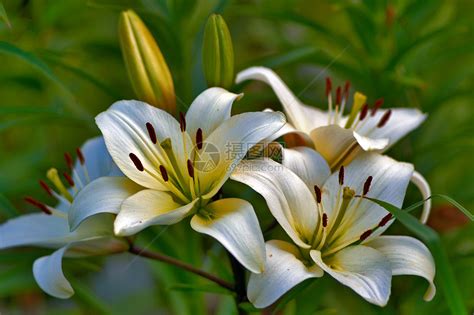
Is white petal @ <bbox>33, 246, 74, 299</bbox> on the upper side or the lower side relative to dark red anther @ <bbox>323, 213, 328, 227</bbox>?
lower

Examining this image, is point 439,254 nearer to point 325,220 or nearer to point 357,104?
point 325,220

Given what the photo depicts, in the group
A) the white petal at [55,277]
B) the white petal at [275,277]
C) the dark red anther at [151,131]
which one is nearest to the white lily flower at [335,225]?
the white petal at [275,277]

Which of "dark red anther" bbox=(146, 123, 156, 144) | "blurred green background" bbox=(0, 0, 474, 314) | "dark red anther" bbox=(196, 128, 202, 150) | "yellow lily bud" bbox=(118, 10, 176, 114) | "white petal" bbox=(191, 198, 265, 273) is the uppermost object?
"yellow lily bud" bbox=(118, 10, 176, 114)

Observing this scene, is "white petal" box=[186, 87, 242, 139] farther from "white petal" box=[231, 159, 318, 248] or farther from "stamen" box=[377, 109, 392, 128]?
"stamen" box=[377, 109, 392, 128]

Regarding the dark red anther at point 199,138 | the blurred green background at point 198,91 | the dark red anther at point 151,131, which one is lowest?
the blurred green background at point 198,91

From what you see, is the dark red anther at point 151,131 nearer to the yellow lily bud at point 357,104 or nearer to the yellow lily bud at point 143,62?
the yellow lily bud at point 143,62

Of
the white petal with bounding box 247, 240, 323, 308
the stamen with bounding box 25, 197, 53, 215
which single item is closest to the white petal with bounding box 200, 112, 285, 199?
the white petal with bounding box 247, 240, 323, 308
